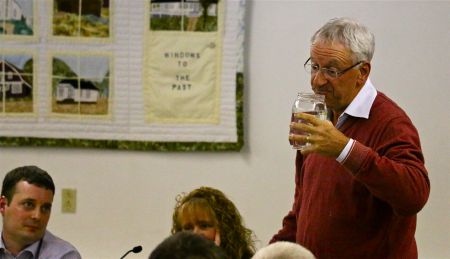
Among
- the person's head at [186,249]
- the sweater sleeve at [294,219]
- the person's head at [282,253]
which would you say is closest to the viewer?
the person's head at [186,249]

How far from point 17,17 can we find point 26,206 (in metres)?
1.22

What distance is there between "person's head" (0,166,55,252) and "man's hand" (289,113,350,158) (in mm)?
1074

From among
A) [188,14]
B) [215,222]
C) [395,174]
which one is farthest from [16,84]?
[395,174]

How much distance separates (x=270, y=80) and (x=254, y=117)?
0.17 metres

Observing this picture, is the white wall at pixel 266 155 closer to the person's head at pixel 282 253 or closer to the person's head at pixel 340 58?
the person's head at pixel 340 58

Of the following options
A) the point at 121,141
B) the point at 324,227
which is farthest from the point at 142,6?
the point at 324,227

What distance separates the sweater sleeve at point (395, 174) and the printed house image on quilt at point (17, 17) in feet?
6.73

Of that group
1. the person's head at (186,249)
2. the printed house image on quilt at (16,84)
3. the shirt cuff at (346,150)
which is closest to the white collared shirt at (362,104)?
the shirt cuff at (346,150)

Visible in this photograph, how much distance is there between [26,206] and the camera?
2.60 meters

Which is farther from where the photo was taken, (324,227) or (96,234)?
(96,234)

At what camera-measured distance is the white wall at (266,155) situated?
11.3 feet

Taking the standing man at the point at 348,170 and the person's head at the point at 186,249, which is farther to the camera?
the standing man at the point at 348,170

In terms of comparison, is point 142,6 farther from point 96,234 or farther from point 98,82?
point 96,234

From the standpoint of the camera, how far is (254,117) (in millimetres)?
3521
